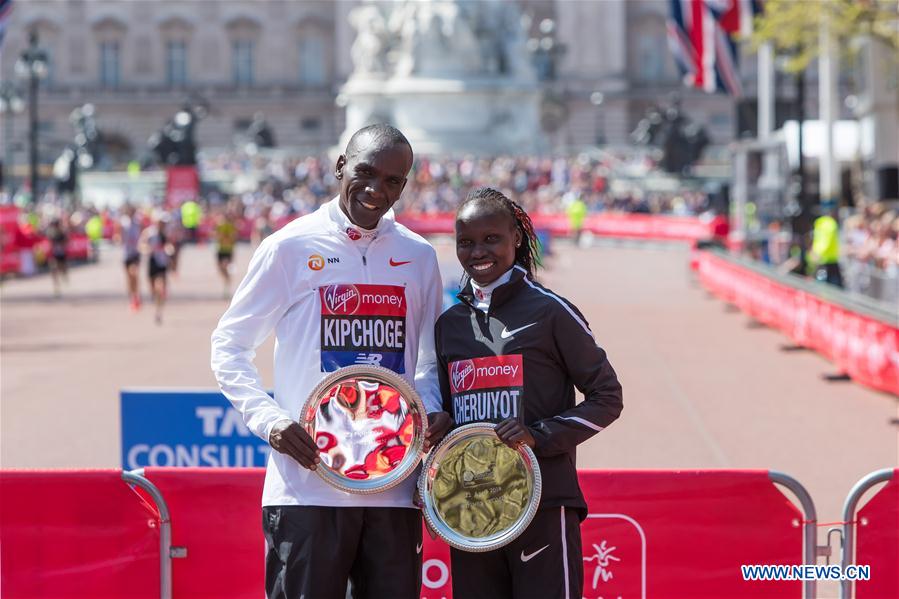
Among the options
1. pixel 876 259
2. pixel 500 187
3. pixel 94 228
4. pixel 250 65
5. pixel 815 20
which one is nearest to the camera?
pixel 876 259

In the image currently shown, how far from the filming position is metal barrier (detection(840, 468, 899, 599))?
6.59 metres

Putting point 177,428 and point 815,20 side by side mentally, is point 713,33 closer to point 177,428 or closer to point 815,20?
point 815,20

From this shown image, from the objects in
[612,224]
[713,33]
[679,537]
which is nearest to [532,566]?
[679,537]

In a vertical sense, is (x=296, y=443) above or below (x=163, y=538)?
above

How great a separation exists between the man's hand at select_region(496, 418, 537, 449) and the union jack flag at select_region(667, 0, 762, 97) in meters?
25.0

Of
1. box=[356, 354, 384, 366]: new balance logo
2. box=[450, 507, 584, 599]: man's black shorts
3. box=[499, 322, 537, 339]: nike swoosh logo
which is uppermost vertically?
box=[499, 322, 537, 339]: nike swoosh logo

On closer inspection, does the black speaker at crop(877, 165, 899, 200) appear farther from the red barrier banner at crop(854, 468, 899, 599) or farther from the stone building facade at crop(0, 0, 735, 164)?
the stone building facade at crop(0, 0, 735, 164)

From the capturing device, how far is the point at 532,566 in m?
5.07

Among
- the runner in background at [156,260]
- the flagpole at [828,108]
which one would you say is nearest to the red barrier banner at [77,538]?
the runner in background at [156,260]

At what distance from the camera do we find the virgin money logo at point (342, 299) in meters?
5.16

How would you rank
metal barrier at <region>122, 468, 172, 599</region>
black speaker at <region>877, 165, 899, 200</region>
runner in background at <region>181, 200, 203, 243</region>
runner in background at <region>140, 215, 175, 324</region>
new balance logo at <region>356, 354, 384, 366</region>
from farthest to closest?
runner in background at <region>181, 200, 203, 243</region> → black speaker at <region>877, 165, 899, 200</region> → runner in background at <region>140, 215, 175, 324</region> → metal barrier at <region>122, 468, 172, 599</region> → new balance logo at <region>356, 354, 384, 366</region>

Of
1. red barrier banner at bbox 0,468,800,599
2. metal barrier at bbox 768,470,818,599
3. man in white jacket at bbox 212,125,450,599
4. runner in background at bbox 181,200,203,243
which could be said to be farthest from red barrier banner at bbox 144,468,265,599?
runner in background at bbox 181,200,203,243

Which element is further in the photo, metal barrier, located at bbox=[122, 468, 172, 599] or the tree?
the tree

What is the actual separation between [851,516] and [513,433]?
2.30 m
